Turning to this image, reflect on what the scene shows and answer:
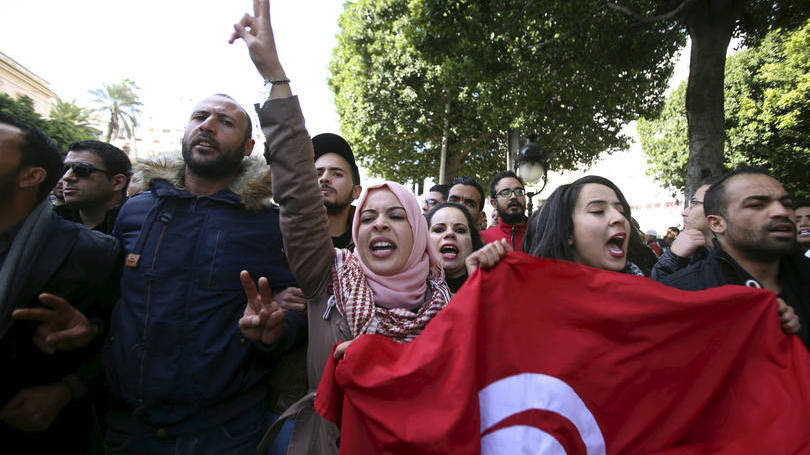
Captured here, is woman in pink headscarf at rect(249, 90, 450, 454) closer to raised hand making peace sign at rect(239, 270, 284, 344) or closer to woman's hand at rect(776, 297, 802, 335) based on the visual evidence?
raised hand making peace sign at rect(239, 270, 284, 344)

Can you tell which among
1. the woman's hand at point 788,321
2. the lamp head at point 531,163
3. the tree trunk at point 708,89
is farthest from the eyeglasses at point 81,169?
the tree trunk at point 708,89

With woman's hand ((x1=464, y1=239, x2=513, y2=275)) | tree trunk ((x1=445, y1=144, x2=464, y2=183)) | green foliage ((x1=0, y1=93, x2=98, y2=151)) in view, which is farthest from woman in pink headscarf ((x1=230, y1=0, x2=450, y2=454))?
tree trunk ((x1=445, y1=144, x2=464, y2=183))

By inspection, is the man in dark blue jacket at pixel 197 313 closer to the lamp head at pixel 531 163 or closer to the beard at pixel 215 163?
the beard at pixel 215 163

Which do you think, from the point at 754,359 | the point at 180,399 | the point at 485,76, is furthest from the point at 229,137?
the point at 485,76

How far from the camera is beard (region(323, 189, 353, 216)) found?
2697 millimetres

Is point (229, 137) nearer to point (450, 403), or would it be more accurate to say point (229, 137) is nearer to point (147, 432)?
point (147, 432)

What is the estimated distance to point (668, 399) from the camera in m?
1.56

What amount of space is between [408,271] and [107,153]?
236 cm

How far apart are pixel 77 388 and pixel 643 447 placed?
7.70 feet

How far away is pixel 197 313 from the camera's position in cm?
178

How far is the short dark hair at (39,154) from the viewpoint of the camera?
1.53 meters

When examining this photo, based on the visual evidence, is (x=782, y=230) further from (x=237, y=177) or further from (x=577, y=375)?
(x=237, y=177)

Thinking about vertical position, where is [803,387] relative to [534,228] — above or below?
below

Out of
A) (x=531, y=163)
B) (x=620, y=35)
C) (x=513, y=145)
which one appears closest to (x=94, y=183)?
(x=531, y=163)
